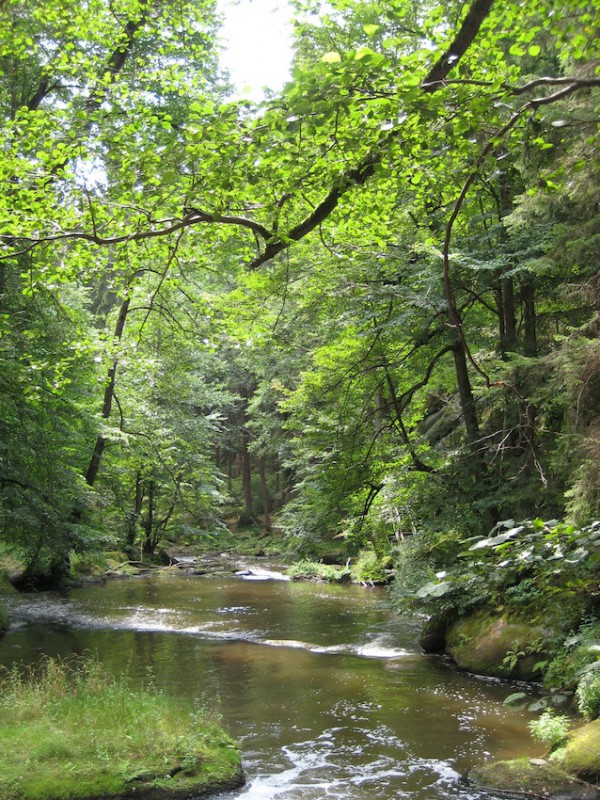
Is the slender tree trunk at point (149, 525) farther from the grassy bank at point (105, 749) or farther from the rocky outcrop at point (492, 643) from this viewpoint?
the grassy bank at point (105, 749)

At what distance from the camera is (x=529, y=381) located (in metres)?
10.1

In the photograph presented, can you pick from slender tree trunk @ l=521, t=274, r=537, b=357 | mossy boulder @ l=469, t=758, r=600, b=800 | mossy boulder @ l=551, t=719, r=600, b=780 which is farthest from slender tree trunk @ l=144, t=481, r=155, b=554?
mossy boulder @ l=551, t=719, r=600, b=780

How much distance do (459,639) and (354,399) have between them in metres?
4.98

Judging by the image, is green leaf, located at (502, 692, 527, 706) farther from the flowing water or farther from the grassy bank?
the grassy bank

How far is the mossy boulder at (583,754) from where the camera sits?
5.34m

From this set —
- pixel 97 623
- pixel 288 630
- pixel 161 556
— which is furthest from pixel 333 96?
pixel 161 556

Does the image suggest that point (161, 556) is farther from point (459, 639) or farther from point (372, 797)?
point (372, 797)

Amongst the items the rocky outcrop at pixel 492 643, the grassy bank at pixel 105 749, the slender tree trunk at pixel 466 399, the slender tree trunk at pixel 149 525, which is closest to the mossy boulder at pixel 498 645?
the rocky outcrop at pixel 492 643

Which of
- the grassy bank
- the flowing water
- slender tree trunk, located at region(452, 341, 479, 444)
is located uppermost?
slender tree trunk, located at region(452, 341, 479, 444)

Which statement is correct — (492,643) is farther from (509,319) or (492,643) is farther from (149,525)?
(149,525)

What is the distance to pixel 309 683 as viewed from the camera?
9023 mm

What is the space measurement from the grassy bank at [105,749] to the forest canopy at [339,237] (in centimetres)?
381

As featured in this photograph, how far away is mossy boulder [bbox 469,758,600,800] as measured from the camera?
5160 millimetres

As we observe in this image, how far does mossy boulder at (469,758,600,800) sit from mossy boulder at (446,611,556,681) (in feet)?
9.81
